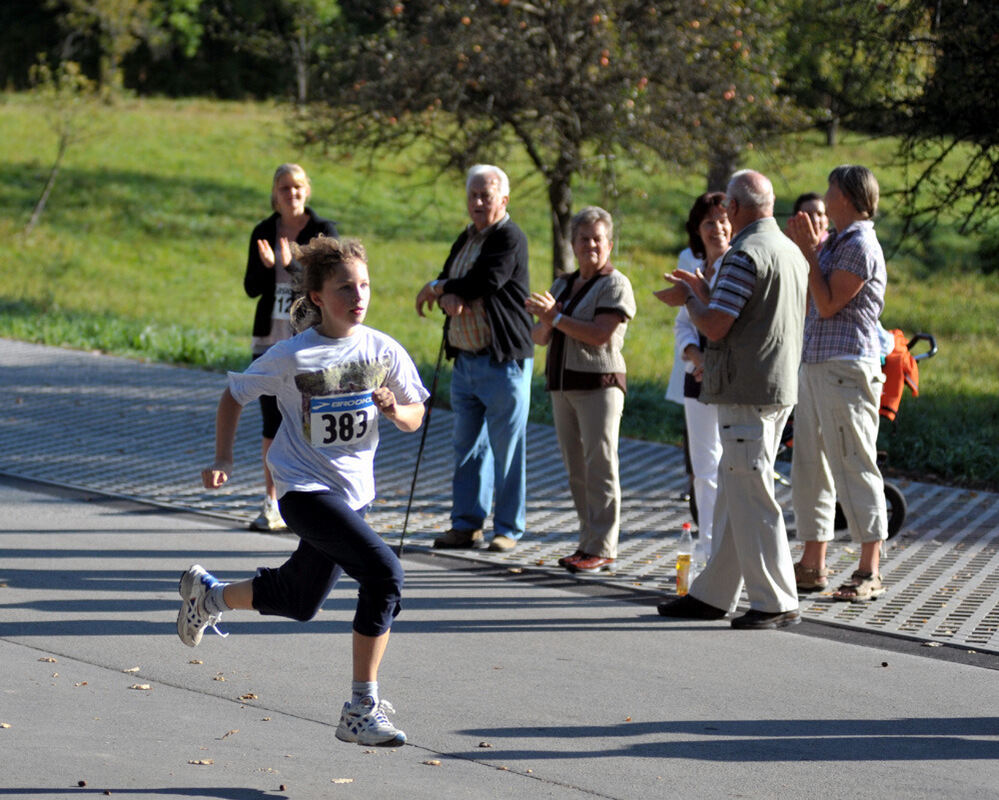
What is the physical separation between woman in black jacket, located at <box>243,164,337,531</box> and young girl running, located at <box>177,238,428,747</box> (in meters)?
3.37

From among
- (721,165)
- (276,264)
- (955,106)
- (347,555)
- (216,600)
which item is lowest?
(216,600)

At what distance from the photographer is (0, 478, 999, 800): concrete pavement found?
467cm

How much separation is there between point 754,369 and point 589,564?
1.82 m

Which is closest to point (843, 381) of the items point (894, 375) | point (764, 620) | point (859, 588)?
point (859, 588)

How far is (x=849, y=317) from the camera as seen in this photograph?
725 cm

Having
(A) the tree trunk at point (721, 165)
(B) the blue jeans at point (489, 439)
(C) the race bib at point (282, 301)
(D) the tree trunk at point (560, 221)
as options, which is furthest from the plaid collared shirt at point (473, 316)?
(D) the tree trunk at point (560, 221)

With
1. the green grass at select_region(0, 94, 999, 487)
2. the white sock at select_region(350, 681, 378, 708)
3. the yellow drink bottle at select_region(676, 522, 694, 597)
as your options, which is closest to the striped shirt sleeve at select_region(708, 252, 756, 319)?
the yellow drink bottle at select_region(676, 522, 694, 597)

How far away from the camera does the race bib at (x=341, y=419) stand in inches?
194

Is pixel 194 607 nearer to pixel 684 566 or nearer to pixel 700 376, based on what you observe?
pixel 684 566

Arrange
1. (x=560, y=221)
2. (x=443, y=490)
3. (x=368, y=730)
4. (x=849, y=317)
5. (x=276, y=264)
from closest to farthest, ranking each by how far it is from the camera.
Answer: (x=368, y=730) < (x=849, y=317) < (x=276, y=264) < (x=443, y=490) < (x=560, y=221)

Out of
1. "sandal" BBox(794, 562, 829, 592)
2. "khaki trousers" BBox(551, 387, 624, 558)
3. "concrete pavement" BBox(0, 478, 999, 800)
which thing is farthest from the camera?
"khaki trousers" BBox(551, 387, 624, 558)

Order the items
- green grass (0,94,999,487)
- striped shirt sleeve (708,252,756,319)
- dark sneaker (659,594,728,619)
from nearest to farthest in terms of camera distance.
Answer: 1. striped shirt sleeve (708,252,756,319)
2. dark sneaker (659,594,728,619)
3. green grass (0,94,999,487)

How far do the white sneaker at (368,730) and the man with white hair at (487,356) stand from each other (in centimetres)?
363

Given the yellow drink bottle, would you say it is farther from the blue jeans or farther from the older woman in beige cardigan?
the blue jeans
